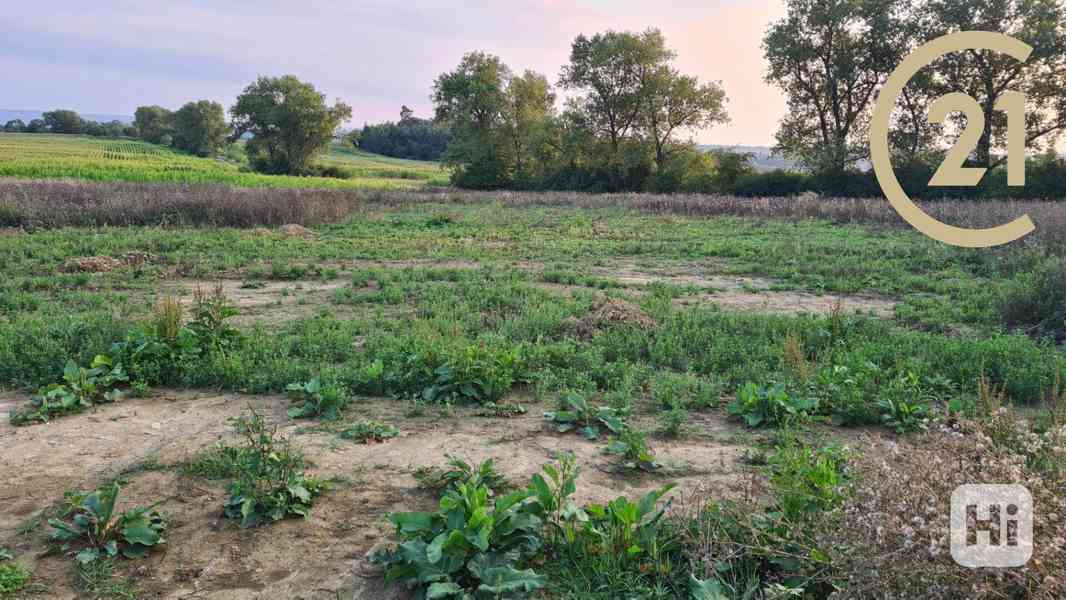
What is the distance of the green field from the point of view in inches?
1578

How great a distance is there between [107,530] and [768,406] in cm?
405

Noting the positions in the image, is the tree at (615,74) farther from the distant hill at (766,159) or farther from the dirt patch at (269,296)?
the dirt patch at (269,296)

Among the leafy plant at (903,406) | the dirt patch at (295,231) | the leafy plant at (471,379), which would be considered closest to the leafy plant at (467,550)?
the leafy plant at (471,379)

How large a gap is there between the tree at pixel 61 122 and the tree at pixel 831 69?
10481cm

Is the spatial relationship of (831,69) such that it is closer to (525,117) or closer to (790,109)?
(790,109)

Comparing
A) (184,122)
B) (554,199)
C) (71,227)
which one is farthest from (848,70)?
(184,122)

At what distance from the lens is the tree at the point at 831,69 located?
3566cm

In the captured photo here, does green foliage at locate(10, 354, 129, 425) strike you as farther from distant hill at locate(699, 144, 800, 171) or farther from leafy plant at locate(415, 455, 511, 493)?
distant hill at locate(699, 144, 800, 171)

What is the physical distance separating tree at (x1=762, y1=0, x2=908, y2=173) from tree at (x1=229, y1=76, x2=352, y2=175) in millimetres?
48040

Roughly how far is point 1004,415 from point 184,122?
352 feet

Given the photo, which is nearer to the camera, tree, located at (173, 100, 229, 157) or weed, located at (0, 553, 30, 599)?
weed, located at (0, 553, 30, 599)

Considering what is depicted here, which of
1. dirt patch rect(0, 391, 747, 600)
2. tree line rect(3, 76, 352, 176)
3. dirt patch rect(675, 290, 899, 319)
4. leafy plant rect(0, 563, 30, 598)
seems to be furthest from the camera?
tree line rect(3, 76, 352, 176)

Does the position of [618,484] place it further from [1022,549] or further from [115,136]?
[115,136]

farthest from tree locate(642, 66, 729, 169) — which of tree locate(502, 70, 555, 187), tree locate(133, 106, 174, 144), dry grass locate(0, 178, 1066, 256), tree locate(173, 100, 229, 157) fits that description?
tree locate(133, 106, 174, 144)
